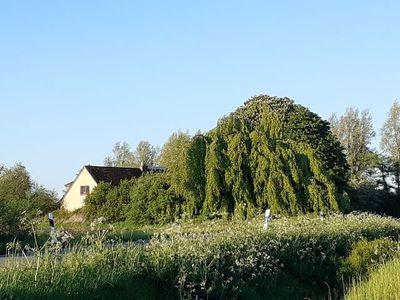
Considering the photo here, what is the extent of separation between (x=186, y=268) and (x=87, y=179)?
4970cm

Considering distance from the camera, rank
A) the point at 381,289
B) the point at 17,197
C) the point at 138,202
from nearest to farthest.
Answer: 1. the point at 381,289
2. the point at 17,197
3. the point at 138,202

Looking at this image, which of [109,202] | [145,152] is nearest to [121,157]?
[145,152]

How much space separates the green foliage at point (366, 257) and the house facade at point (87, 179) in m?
43.9

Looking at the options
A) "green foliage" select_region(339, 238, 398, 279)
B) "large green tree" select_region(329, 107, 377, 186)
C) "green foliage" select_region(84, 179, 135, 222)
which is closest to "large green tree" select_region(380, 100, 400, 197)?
"large green tree" select_region(329, 107, 377, 186)

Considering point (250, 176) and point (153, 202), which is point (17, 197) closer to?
point (153, 202)

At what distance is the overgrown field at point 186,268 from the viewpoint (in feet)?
26.6

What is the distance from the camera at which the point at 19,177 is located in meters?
46.2

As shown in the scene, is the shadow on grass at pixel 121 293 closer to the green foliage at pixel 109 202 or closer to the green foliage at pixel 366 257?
the green foliage at pixel 366 257

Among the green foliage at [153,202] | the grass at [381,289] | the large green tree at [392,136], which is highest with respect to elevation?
the large green tree at [392,136]

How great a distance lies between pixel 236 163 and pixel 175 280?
22450mm

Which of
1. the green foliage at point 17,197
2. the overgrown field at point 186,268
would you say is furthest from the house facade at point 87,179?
the overgrown field at point 186,268

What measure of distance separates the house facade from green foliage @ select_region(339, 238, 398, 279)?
43.9m

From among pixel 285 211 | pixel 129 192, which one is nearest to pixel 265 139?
pixel 285 211

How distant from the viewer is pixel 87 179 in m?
58.6
